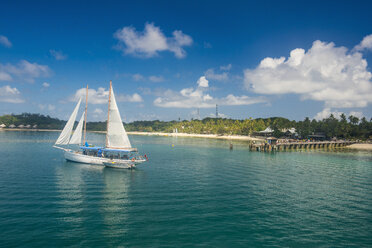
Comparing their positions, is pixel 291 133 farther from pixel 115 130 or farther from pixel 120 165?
pixel 120 165

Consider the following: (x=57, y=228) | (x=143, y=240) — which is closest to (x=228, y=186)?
(x=143, y=240)

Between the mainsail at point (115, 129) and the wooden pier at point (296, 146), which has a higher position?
the mainsail at point (115, 129)

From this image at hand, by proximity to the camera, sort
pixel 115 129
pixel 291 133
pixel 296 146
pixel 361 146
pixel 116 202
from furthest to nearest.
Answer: pixel 291 133 < pixel 361 146 < pixel 296 146 < pixel 115 129 < pixel 116 202

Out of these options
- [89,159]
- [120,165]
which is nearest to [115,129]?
[120,165]

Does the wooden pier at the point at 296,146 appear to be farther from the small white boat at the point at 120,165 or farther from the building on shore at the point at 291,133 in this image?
the small white boat at the point at 120,165

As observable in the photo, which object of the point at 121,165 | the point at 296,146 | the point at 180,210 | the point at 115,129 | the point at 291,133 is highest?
the point at 115,129

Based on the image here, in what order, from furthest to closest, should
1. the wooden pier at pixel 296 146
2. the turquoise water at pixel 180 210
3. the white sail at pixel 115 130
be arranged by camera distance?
the wooden pier at pixel 296 146
the white sail at pixel 115 130
the turquoise water at pixel 180 210

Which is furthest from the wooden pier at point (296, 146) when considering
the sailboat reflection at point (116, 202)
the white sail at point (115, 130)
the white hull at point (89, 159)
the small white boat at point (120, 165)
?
the sailboat reflection at point (116, 202)

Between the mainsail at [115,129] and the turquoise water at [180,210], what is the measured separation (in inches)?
325

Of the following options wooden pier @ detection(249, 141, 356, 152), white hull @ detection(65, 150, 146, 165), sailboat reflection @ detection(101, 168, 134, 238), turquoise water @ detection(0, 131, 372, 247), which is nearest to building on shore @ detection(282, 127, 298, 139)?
wooden pier @ detection(249, 141, 356, 152)

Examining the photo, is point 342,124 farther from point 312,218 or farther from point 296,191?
point 312,218

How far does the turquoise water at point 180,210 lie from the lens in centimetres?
1792

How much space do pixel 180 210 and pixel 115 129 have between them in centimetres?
2850

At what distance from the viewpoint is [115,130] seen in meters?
47.1
